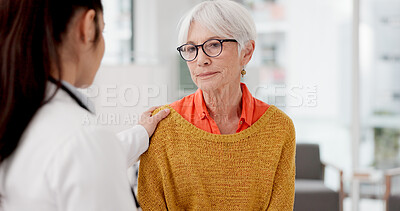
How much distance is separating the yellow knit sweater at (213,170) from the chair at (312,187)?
4.69 feet

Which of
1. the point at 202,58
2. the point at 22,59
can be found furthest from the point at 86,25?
the point at 202,58

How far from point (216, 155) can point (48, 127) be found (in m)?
0.78

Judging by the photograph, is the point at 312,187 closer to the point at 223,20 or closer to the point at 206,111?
the point at 206,111

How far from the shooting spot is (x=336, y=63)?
383 centimetres

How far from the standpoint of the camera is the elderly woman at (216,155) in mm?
1345

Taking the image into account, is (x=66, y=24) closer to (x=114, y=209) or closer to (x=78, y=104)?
(x=78, y=104)

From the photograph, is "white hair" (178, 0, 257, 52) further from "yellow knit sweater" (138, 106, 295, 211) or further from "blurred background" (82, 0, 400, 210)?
"blurred background" (82, 0, 400, 210)

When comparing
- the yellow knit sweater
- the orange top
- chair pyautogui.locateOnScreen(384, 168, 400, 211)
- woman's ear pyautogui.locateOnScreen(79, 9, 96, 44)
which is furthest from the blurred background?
woman's ear pyautogui.locateOnScreen(79, 9, 96, 44)

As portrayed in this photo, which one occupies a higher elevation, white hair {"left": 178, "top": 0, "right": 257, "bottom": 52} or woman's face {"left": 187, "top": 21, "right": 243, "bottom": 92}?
white hair {"left": 178, "top": 0, "right": 257, "bottom": 52}

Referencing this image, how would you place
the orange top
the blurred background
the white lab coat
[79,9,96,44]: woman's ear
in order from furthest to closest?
the blurred background < the orange top < [79,9,96,44]: woman's ear < the white lab coat

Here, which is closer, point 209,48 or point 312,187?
point 209,48

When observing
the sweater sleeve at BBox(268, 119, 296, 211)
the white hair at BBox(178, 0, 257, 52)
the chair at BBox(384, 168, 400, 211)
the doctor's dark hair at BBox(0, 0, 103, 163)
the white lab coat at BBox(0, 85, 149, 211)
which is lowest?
the chair at BBox(384, 168, 400, 211)

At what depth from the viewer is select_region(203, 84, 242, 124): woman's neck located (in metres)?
1.42

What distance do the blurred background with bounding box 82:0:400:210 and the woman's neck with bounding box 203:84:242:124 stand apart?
185 cm
